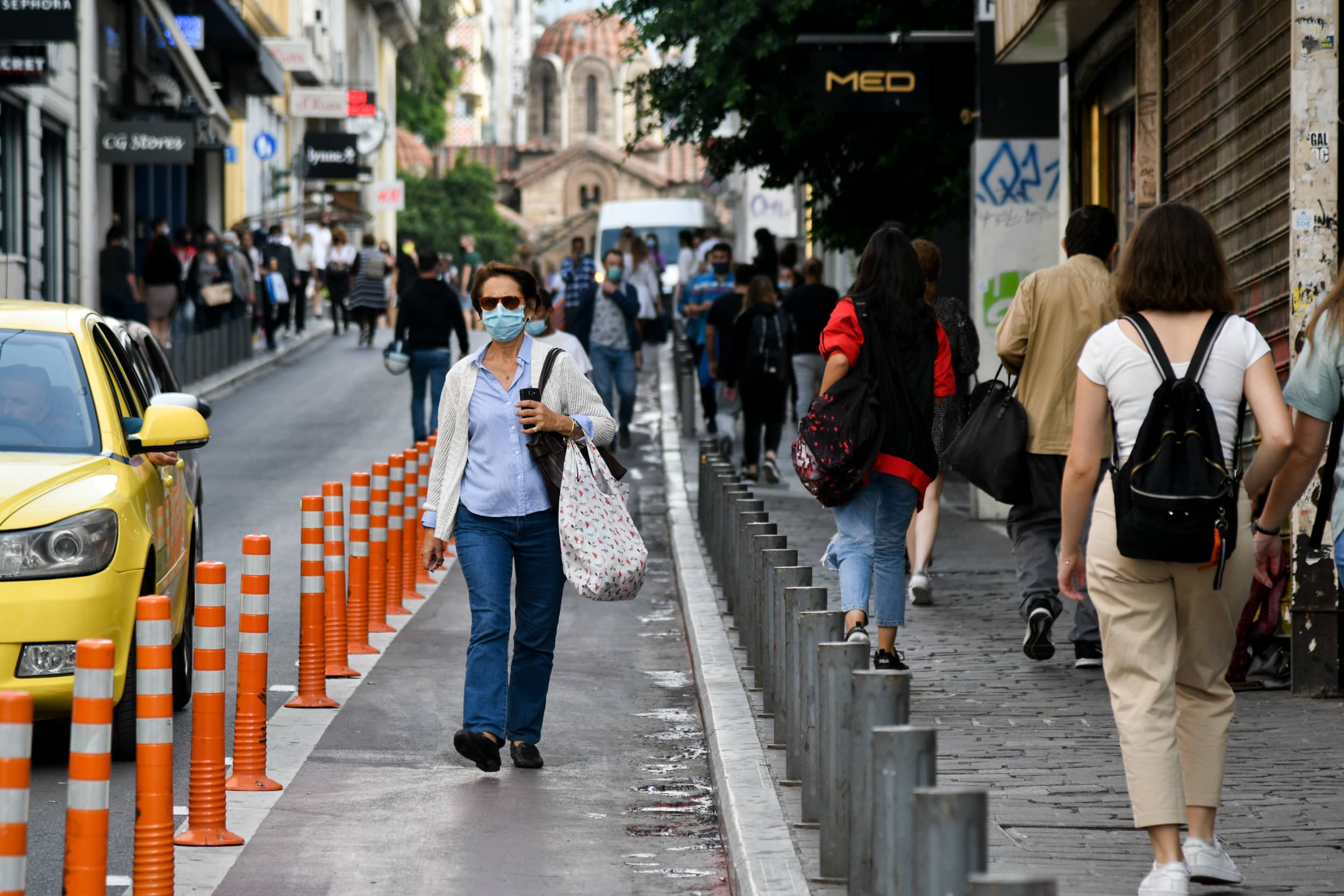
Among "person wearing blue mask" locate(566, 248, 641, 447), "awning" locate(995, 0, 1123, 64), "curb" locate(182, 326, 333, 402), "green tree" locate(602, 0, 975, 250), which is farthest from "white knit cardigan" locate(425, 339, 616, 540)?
"curb" locate(182, 326, 333, 402)

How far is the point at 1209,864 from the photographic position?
17.2 ft

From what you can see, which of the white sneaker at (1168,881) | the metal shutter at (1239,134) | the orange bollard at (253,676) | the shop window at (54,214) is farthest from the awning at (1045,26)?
the shop window at (54,214)

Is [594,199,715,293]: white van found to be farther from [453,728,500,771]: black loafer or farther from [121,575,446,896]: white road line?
[453,728,500,771]: black loafer

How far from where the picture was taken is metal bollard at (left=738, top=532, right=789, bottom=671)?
8344mm

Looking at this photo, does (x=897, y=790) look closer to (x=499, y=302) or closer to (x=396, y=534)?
(x=499, y=302)

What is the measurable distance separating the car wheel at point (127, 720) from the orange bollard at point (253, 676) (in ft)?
1.54

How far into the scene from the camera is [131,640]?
7.14 m

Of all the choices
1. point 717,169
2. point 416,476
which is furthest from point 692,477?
point 416,476

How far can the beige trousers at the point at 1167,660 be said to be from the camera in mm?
5156

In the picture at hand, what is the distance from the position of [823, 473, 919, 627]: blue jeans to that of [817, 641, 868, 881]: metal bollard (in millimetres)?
2752

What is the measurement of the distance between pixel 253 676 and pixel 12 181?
1972 centimetres

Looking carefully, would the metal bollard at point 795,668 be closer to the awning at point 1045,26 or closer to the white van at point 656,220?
the awning at point 1045,26

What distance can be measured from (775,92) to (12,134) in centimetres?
1037

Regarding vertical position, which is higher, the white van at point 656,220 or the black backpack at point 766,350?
the white van at point 656,220
